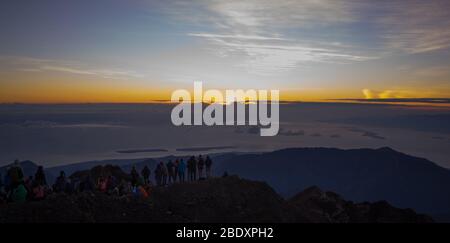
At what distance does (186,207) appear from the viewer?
26.8 meters

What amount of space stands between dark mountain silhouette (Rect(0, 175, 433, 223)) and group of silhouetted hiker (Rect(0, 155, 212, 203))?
0.99m

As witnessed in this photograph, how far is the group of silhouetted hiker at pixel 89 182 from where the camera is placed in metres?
23.3

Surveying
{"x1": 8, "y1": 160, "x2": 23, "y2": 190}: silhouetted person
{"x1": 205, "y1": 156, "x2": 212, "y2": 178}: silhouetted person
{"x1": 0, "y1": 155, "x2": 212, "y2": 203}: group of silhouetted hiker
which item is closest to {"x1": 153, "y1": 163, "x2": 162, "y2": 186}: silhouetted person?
{"x1": 0, "y1": 155, "x2": 212, "y2": 203}: group of silhouetted hiker

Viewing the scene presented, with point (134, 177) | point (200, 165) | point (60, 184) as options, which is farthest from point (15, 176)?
point (200, 165)

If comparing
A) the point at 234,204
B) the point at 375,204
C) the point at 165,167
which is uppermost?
the point at 165,167

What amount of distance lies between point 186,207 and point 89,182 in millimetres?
6521

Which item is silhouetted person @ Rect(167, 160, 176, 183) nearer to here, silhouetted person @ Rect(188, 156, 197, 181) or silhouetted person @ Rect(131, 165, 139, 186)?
silhouetted person @ Rect(188, 156, 197, 181)

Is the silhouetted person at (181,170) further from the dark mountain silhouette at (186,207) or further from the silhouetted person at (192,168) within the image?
the dark mountain silhouette at (186,207)
